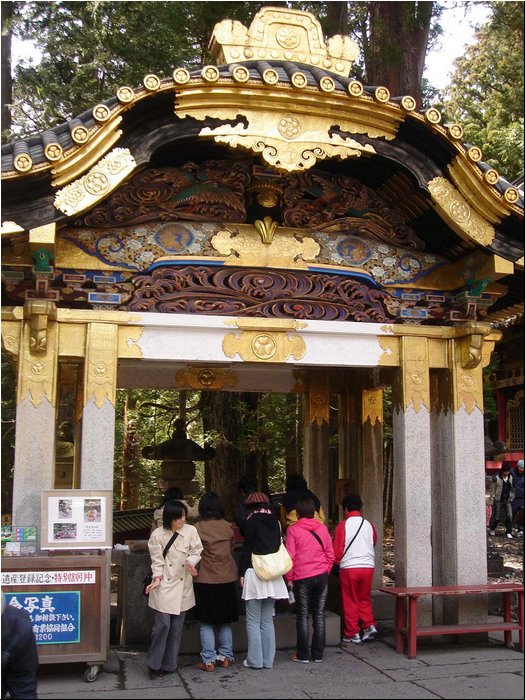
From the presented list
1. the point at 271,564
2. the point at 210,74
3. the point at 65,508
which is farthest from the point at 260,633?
the point at 210,74

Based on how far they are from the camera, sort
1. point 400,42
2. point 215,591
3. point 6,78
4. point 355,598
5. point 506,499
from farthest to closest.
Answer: point 506,499 → point 6,78 → point 400,42 → point 355,598 → point 215,591

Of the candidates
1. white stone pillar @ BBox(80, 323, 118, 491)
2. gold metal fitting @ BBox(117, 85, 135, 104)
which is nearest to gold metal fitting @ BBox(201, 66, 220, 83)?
gold metal fitting @ BBox(117, 85, 135, 104)

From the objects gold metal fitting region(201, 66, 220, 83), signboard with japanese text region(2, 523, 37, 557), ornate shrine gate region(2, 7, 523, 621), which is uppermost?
gold metal fitting region(201, 66, 220, 83)

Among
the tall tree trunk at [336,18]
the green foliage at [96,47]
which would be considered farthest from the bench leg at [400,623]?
the green foliage at [96,47]

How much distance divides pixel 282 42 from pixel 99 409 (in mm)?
4076

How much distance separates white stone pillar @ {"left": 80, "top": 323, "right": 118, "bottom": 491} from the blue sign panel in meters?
1.04

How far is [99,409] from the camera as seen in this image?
6.87 meters

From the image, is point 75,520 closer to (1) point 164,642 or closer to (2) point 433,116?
(1) point 164,642

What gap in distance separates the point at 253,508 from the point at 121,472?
52.3ft

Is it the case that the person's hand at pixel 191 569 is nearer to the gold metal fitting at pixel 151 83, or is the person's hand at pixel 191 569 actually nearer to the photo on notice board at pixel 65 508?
the photo on notice board at pixel 65 508

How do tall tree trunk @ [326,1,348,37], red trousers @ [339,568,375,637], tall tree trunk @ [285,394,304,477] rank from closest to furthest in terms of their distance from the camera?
red trousers @ [339,568,375,637] < tall tree trunk @ [326,1,348,37] < tall tree trunk @ [285,394,304,477]

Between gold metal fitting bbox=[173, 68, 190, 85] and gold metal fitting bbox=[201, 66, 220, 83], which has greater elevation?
gold metal fitting bbox=[201, 66, 220, 83]

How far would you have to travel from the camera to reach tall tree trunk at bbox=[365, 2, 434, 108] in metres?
12.5

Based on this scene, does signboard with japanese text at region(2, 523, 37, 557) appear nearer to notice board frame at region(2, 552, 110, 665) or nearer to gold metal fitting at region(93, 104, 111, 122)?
notice board frame at region(2, 552, 110, 665)
